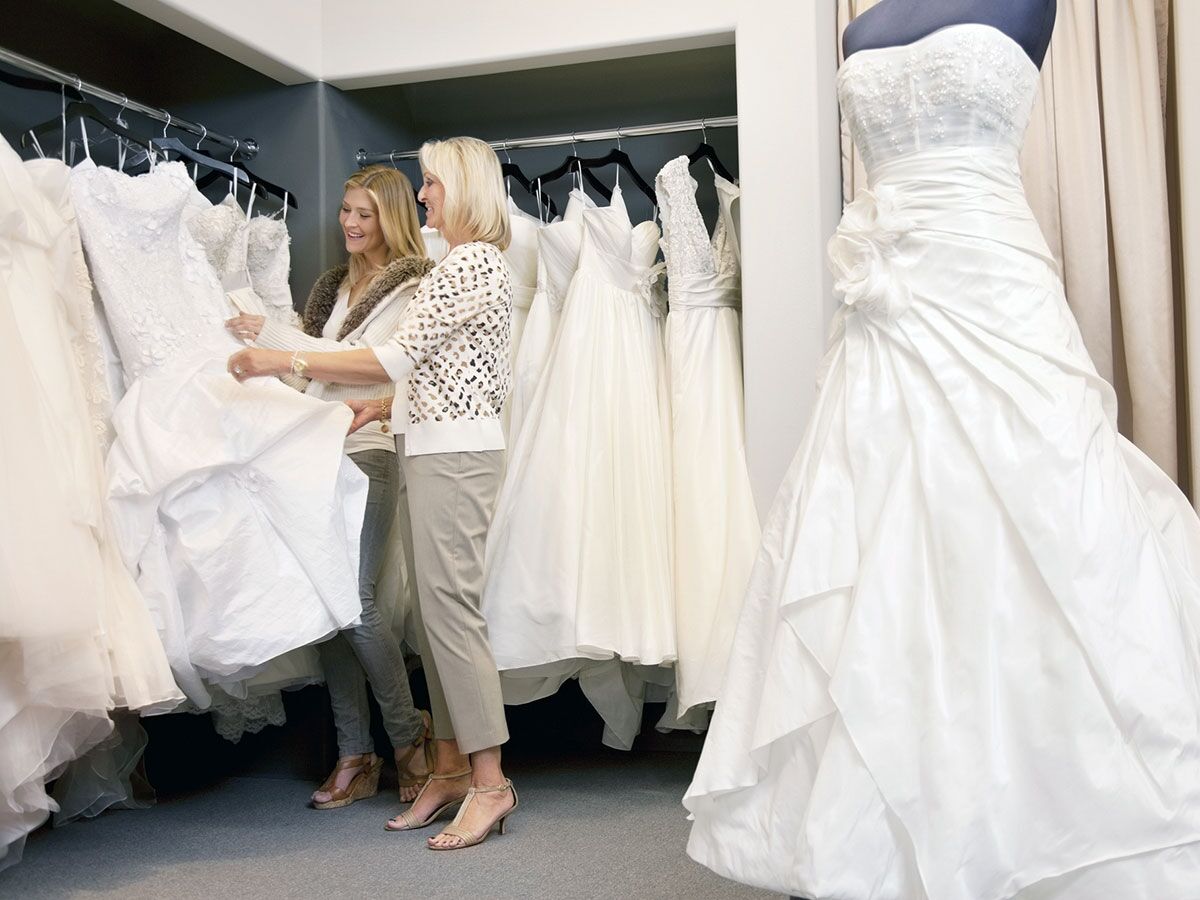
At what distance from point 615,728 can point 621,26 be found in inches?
74.1

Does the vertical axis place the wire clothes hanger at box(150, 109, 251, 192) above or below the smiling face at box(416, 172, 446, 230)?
above

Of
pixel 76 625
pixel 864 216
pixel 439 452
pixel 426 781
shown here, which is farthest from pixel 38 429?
pixel 864 216

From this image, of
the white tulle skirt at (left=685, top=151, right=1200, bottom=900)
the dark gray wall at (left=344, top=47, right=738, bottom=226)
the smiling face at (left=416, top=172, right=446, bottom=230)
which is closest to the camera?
the white tulle skirt at (left=685, top=151, right=1200, bottom=900)

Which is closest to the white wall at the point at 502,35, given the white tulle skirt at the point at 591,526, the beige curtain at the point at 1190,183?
the white tulle skirt at the point at 591,526

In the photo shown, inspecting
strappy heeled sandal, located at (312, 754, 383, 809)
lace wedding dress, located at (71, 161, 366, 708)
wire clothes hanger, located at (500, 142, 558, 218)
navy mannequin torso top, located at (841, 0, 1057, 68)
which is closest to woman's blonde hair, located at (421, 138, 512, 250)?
lace wedding dress, located at (71, 161, 366, 708)

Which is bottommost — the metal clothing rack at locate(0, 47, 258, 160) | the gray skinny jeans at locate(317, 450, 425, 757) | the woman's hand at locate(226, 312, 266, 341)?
the gray skinny jeans at locate(317, 450, 425, 757)

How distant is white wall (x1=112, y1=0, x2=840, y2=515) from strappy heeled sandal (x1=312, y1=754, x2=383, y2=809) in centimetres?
119

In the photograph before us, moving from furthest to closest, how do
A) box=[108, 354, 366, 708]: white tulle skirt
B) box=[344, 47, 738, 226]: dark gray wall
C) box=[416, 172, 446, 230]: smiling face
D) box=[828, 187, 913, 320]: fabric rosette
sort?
box=[344, 47, 738, 226]: dark gray wall
box=[416, 172, 446, 230]: smiling face
box=[108, 354, 366, 708]: white tulle skirt
box=[828, 187, 913, 320]: fabric rosette

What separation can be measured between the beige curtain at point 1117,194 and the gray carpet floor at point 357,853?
146cm

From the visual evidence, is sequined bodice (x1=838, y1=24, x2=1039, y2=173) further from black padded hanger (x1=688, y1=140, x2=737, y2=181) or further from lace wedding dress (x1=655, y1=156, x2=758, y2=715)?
black padded hanger (x1=688, y1=140, x2=737, y2=181)

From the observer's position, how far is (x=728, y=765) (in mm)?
1723

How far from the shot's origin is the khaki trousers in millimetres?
2572

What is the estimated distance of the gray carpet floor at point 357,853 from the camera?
2.23 metres

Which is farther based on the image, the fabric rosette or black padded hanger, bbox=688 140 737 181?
black padded hanger, bbox=688 140 737 181
